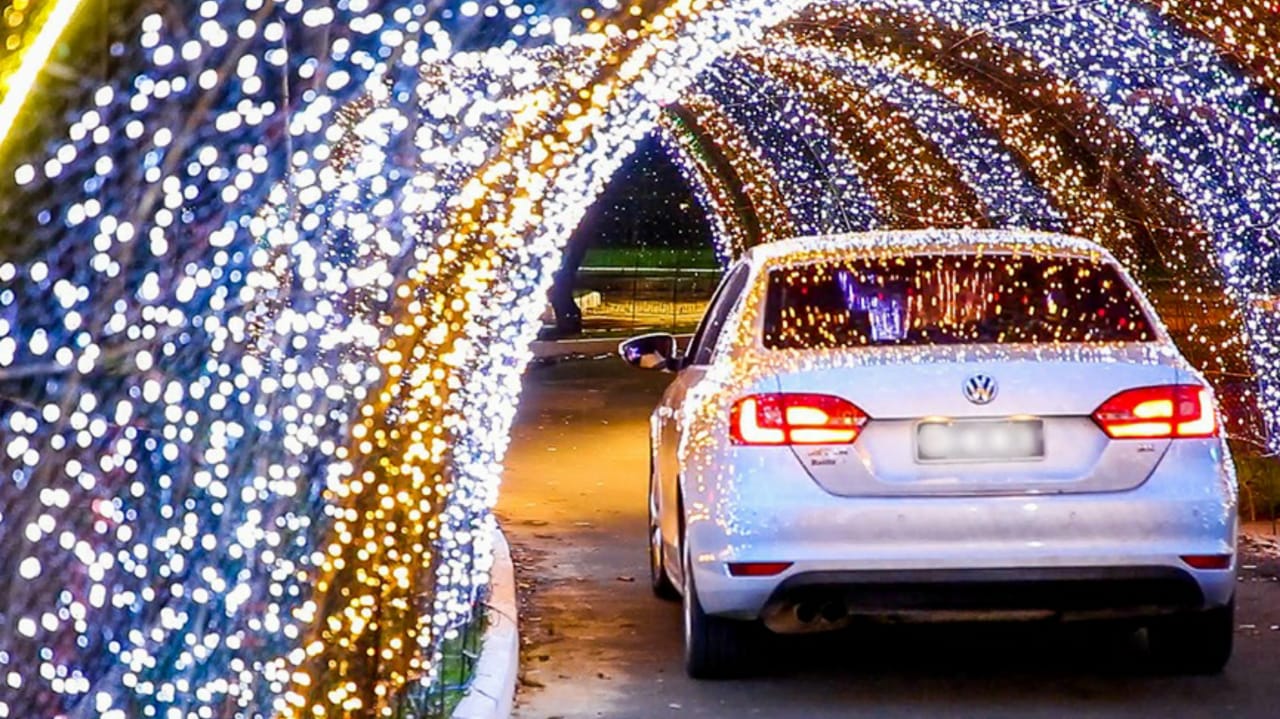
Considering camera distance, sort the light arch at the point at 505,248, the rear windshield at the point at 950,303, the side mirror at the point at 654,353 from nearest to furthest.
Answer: the light arch at the point at 505,248, the rear windshield at the point at 950,303, the side mirror at the point at 654,353

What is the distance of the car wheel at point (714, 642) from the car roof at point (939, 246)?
1246mm

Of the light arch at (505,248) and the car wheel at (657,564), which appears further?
the car wheel at (657,564)

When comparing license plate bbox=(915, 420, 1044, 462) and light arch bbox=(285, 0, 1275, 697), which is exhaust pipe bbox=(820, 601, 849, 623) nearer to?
license plate bbox=(915, 420, 1044, 462)

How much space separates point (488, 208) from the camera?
7.62m

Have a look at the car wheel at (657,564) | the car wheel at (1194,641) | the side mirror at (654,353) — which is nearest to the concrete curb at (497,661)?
the car wheel at (657,564)

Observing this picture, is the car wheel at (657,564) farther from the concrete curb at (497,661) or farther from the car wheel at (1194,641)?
the car wheel at (1194,641)

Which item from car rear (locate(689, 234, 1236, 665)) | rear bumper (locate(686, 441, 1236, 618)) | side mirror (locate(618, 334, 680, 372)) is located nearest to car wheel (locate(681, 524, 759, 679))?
car rear (locate(689, 234, 1236, 665))

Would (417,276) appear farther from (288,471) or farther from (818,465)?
(818,465)

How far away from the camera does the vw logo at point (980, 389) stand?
7.85 meters

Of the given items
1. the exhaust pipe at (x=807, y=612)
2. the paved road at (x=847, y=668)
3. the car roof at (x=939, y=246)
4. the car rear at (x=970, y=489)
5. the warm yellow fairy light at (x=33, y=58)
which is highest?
the warm yellow fairy light at (x=33, y=58)

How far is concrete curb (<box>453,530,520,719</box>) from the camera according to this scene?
7621 millimetres

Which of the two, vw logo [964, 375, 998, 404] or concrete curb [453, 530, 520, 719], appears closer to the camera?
concrete curb [453, 530, 520, 719]

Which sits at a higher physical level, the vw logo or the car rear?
the vw logo

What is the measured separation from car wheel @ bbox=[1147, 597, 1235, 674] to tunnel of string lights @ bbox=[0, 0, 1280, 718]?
245cm
